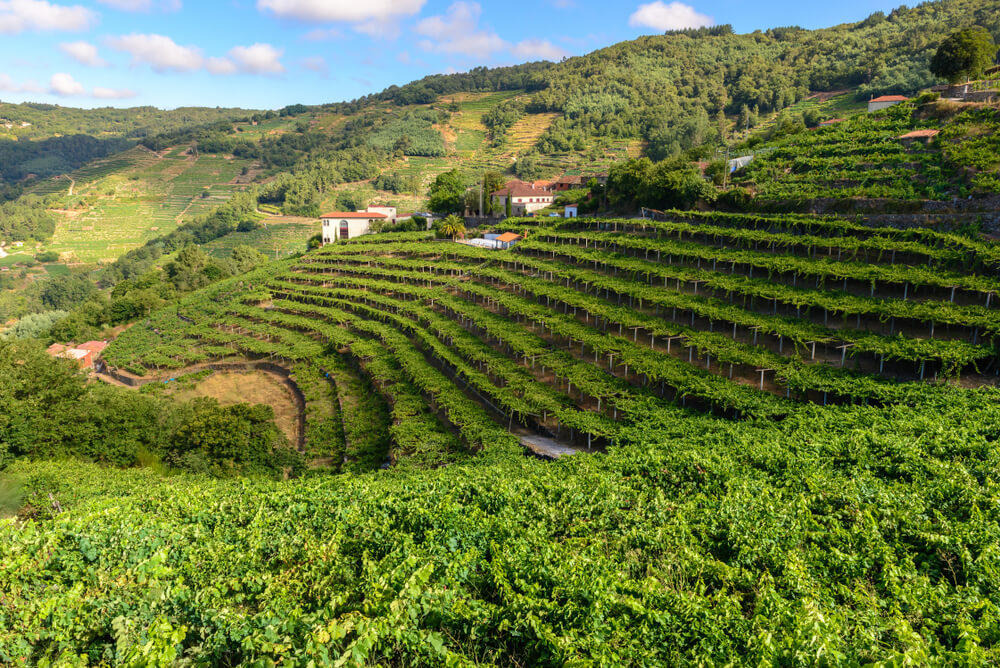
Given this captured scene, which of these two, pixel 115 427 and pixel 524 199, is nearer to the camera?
pixel 115 427

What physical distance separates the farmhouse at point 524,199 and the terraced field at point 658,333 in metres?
21.8

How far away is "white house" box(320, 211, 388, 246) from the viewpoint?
7269 centimetres

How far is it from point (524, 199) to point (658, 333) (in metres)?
43.7

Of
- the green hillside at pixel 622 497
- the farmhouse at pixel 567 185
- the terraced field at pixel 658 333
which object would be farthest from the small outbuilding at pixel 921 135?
the farmhouse at pixel 567 185

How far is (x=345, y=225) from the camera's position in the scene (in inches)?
2894

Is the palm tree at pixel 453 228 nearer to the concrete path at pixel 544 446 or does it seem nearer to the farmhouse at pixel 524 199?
the farmhouse at pixel 524 199

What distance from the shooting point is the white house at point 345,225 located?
72.7m

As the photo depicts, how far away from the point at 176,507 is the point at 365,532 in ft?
18.4

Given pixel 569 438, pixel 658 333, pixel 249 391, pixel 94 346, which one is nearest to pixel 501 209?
pixel 249 391

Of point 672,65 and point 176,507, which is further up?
point 672,65

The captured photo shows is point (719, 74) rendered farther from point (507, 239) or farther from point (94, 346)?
point (94, 346)

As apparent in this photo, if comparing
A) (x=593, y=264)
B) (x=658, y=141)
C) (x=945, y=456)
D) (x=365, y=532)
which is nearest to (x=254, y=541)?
(x=365, y=532)

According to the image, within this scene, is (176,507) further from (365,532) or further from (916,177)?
(916,177)

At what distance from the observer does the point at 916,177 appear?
31.2m
